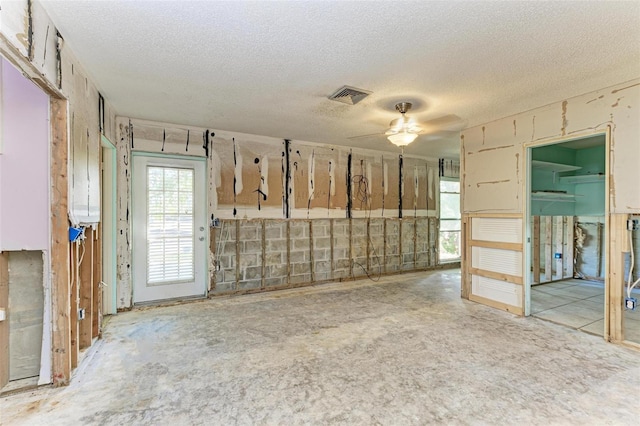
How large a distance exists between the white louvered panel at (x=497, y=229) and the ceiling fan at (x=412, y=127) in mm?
1410

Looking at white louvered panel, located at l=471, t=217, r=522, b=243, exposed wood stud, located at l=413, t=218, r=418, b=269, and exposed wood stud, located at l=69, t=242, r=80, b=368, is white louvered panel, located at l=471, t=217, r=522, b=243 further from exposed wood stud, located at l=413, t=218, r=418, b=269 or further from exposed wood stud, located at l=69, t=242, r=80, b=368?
exposed wood stud, located at l=69, t=242, r=80, b=368

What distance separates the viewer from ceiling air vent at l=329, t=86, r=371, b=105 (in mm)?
3016

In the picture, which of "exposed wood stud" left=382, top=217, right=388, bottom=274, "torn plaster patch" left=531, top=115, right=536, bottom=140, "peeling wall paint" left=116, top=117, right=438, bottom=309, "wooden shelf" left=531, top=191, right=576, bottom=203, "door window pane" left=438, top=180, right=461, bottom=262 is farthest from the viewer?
"door window pane" left=438, top=180, right=461, bottom=262

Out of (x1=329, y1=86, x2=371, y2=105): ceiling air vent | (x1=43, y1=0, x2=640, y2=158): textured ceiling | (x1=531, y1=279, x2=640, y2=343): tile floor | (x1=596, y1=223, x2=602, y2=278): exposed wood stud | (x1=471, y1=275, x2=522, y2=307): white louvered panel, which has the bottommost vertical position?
(x1=531, y1=279, x2=640, y2=343): tile floor

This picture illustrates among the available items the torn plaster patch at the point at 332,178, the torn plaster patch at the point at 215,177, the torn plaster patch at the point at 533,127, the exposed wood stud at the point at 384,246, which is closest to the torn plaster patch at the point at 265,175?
the torn plaster patch at the point at 215,177

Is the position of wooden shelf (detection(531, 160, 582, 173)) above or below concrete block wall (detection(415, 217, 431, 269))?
above

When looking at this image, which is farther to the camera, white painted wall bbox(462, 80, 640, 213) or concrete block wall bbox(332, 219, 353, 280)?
concrete block wall bbox(332, 219, 353, 280)

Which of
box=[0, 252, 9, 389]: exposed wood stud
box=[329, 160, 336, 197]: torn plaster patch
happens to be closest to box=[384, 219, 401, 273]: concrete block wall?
box=[329, 160, 336, 197]: torn plaster patch

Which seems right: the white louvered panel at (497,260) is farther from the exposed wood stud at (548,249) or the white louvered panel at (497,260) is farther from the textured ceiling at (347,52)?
the exposed wood stud at (548,249)

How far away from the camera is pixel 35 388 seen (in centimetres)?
218

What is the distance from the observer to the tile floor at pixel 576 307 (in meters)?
3.37

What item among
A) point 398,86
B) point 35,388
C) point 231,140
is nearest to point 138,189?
point 231,140

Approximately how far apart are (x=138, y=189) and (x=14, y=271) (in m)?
2.03

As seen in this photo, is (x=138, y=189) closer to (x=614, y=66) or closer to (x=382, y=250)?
(x=382, y=250)
